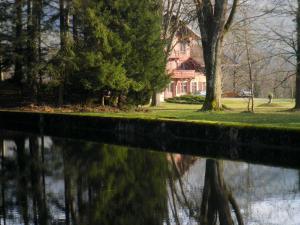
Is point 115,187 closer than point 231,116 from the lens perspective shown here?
Yes

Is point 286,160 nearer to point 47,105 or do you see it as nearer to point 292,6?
point 292,6

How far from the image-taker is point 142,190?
1016cm

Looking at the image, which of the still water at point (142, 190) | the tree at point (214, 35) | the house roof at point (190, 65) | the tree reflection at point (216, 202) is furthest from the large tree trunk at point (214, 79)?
the house roof at point (190, 65)

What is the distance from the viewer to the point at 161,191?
1011 cm

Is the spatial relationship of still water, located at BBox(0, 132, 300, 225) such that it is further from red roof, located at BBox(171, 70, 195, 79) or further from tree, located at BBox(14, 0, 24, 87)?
red roof, located at BBox(171, 70, 195, 79)

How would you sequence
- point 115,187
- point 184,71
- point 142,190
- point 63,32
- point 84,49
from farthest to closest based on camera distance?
point 184,71 < point 63,32 < point 84,49 < point 115,187 < point 142,190

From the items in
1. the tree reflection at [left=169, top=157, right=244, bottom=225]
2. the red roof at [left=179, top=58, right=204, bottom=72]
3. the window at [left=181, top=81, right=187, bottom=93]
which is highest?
the red roof at [left=179, top=58, right=204, bottom=72]

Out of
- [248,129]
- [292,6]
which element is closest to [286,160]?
[248,129]

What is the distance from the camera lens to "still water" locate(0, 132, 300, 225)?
26.6ft

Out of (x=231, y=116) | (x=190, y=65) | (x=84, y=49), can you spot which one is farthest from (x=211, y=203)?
(x=190, y=65)

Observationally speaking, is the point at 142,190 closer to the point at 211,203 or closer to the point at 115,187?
the point at 115,187

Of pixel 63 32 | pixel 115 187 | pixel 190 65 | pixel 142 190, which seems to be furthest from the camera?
pixel 190 65

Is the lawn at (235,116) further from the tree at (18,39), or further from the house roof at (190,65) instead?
the house roof at (190,65)

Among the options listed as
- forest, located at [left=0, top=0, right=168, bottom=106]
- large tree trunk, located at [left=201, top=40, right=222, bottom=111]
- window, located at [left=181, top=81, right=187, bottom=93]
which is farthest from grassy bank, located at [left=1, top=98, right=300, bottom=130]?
window, located at [left=181, top=81, right=187, bottom=93]
